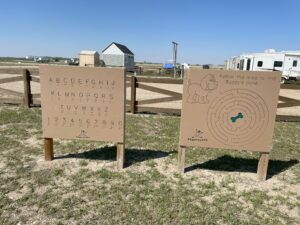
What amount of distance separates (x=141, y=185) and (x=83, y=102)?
59.6 inches

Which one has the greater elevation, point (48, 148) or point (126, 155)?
point (48, 148)

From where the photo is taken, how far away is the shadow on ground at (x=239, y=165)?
4.42 metres

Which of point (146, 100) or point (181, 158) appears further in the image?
point (146, 100)

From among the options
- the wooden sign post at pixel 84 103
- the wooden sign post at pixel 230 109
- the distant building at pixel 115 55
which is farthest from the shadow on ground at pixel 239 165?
the distant building at pixel 115 55

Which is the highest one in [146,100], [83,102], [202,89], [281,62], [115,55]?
[115,55]

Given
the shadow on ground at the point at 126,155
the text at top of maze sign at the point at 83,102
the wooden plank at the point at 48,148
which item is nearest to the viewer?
the text at top of maze sign at the point at 83,102

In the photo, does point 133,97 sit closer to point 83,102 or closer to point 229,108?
point 83,102

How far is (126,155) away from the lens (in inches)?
191


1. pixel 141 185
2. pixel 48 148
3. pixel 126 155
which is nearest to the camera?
pixel 141 185

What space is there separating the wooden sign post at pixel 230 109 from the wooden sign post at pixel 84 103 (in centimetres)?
99

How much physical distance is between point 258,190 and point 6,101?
793 centimetres

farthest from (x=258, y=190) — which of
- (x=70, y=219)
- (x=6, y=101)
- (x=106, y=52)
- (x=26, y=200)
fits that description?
(x=106, y=52)

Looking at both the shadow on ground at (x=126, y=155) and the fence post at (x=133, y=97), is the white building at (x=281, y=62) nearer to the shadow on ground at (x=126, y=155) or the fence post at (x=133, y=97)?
the fence post at (x=133, y=97)

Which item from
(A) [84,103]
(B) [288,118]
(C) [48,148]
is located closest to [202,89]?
(A) [84,103]
